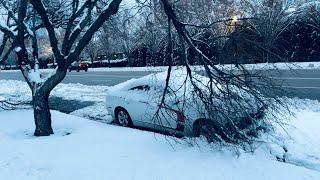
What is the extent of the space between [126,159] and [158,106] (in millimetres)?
1597

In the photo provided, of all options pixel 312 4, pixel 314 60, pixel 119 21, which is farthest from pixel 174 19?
pixel 312 4

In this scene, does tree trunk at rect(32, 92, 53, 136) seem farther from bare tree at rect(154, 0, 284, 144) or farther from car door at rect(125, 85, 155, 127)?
bare tree at rect(154, 0, 284, 144)

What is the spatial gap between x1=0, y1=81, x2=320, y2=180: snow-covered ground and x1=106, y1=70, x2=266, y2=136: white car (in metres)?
0.75

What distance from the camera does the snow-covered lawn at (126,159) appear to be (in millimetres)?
6742

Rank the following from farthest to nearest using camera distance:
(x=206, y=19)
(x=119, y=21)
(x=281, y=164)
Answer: (x=119, y=21) → (x=206, y=19) → (x=281, y=164)

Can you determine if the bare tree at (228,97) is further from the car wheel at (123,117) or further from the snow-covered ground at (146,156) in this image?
the car wheel at (123,117)

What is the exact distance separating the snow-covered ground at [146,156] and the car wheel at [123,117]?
172cm

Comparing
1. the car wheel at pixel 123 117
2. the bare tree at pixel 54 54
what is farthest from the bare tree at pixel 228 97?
the car wheel at pixel 123 117

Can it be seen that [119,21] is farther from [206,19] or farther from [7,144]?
[7,144]

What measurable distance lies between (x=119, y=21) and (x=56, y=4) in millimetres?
3839

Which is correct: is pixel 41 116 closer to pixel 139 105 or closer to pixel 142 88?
pixel 139 105

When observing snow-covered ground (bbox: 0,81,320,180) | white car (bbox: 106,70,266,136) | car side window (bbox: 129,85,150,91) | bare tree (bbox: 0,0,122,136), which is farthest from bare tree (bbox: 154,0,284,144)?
car side window (bbox: 129,85,150,91)

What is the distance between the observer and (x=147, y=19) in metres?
9.06

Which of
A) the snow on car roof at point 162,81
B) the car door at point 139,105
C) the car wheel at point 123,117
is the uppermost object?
the snow on car roof at point 162,81
